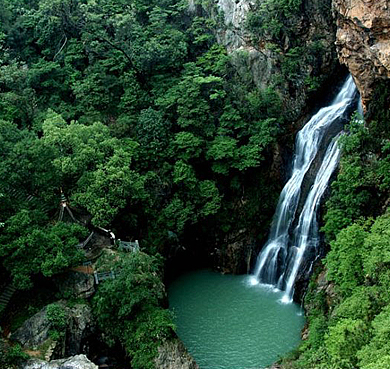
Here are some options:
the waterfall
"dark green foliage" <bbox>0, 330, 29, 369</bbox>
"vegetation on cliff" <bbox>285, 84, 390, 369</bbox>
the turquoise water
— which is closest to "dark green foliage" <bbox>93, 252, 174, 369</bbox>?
the turquoise water

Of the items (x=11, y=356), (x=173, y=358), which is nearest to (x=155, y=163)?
(x=173, y=358)

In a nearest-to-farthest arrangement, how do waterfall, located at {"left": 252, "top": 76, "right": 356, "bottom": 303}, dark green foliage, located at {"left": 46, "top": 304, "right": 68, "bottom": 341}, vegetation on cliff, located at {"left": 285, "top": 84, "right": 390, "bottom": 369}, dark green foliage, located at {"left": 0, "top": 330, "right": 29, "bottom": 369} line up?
vegetation on cliff, located at {"left": 285, "top": 84, "right": 390, "bottom": 369} → dark green foliage, located at {"left": 0, "top": 330, "right": 29, "bottom": 369} → dark green foliage, located at {"left": 46, "top": 304, "right": 68, "bottom": 341} → waterfall, located at {"left": 252, "top": 76, "right": 356, "bottom": 303}

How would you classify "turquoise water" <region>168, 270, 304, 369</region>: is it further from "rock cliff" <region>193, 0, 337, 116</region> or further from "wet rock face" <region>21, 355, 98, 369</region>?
"rock cliff" <region>193, 0, 337, 116</region>

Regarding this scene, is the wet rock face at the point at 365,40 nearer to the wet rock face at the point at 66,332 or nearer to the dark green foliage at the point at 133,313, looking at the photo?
the dark green foliage at the point at 133,313

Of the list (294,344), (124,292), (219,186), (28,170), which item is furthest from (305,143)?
(28,170)

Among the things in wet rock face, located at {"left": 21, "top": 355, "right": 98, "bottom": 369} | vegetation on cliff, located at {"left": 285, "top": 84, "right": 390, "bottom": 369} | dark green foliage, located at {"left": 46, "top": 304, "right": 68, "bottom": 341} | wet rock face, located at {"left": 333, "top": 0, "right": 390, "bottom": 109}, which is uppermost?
wet rock face, located at {"left": 333, "top": 0, "right": 390, "bottom": 109}

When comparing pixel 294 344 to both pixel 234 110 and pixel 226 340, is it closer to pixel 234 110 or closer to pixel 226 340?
pixel 226 340

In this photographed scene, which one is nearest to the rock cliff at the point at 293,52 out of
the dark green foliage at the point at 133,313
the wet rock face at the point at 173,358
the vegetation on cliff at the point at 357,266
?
the vegetation on cliff at the point at 357,266
